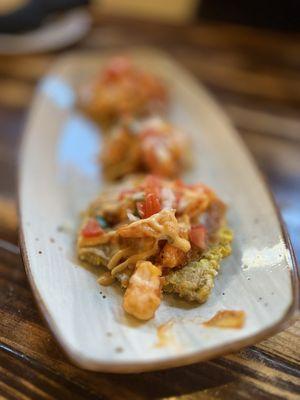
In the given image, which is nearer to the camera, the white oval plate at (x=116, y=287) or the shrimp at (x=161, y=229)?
the white oval plate at (x=116, y=287)

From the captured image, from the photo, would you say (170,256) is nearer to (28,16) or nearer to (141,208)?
(141,208)

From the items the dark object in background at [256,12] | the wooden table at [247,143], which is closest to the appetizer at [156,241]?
the wooden table at [247,143]

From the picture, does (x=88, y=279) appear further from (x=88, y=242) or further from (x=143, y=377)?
(x=143, y=377)

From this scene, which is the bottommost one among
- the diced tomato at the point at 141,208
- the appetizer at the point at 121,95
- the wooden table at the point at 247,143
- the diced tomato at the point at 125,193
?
the wooden table at the point at 247,143

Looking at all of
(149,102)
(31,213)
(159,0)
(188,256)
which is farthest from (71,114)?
(159,0)

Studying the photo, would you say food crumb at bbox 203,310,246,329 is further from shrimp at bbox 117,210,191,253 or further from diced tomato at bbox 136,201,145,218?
diced tomato at bbox 136,201,145,218

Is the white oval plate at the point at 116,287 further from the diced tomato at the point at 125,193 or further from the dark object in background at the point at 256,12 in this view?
the dark object in background at the point at 256,12

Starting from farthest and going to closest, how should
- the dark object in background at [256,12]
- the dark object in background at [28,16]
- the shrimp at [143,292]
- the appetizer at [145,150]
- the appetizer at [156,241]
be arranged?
1. the dark object in background at [256,12]
2. the dark object in background at [28,16]
3. the appetizer at [145,150]
4. the appetizer at [156,241]
5. the shrimp at [143,292]
